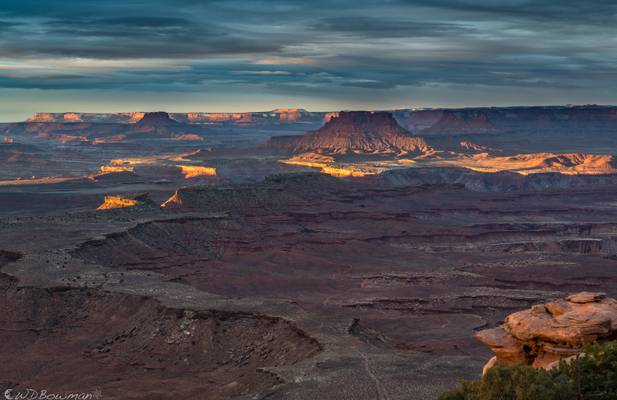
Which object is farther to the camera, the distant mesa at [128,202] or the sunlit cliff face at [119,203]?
the sunlit cliff face at [119,203]

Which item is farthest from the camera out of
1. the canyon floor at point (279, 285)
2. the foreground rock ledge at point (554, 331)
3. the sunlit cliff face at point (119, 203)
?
the sunlit cliff face at point (119, 203)

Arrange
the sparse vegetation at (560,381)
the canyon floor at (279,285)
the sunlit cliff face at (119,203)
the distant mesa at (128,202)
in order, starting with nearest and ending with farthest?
the sparse vegetation at (560,381), the canyon floor at (279,285), the distant mesa at (128,202), the sunlit cliff face at (119,203)

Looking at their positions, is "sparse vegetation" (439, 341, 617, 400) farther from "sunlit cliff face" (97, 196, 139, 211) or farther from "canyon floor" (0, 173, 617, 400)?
"sunlit cliff face" (97, 196, 139, 211)

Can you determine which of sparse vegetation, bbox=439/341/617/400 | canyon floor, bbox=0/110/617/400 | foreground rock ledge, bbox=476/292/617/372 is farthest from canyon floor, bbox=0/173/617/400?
sparse vegetation, bbox=439/341/617/400

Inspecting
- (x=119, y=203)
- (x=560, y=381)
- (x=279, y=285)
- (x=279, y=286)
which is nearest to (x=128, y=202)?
(x=119, y=203)

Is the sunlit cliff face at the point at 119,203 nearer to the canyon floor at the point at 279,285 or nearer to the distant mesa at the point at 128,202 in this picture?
the distant mesa at the point at 128,202

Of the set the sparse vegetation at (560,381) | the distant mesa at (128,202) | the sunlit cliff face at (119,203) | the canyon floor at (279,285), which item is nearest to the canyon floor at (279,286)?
the canyon floor at (279,285)

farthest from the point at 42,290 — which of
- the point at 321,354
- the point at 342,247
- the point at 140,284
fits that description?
the point at 342,247
